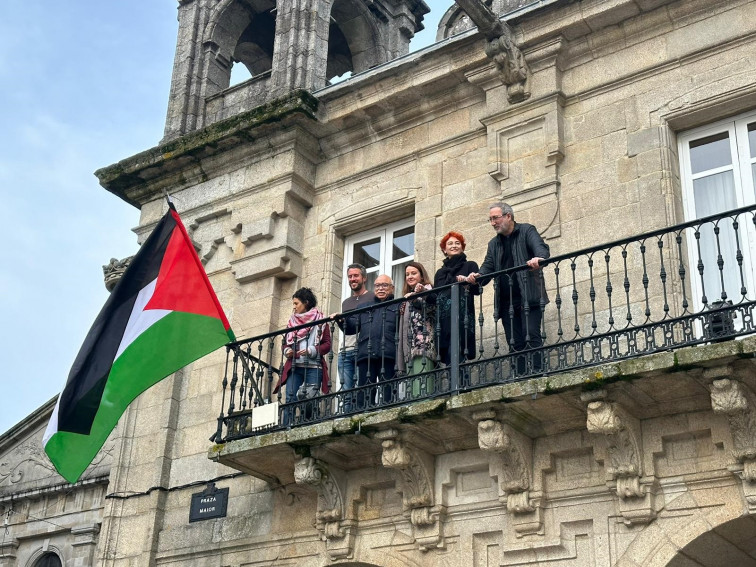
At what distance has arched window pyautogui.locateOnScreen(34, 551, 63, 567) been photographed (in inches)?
466

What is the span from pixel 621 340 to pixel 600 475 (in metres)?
1.06

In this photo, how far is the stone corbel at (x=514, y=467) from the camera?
8.01 m

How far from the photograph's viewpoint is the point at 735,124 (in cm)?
901

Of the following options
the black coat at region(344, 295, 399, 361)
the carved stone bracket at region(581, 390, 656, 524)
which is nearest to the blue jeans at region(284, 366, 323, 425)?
the black coat at region(344, 295, 399, 361)

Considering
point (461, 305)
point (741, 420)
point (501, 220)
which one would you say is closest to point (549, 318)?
point (461, 305)

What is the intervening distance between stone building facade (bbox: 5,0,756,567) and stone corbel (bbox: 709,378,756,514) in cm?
1

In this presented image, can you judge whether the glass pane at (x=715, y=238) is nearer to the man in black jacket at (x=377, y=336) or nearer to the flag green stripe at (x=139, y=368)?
the man in black jacket at (x=377, y=336)

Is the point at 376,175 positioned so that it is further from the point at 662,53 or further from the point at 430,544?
the point at 430,544

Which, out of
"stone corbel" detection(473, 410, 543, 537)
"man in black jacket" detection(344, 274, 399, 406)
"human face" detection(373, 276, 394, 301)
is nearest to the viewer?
"stone corbel" detection(473, 410, 543, 537)

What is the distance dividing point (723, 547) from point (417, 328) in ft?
9.15

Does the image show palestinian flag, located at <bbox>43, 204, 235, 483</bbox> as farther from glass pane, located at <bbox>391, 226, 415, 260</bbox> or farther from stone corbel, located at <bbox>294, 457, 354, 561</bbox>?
glass pane, located at <bbox>391, 226, 415, 260</bbox>

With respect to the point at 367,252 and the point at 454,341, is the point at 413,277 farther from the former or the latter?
the point at 367,252

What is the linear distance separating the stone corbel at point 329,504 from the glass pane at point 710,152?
3.96 meters

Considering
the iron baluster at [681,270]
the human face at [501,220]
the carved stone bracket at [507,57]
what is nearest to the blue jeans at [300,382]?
the human face at [501,220]
